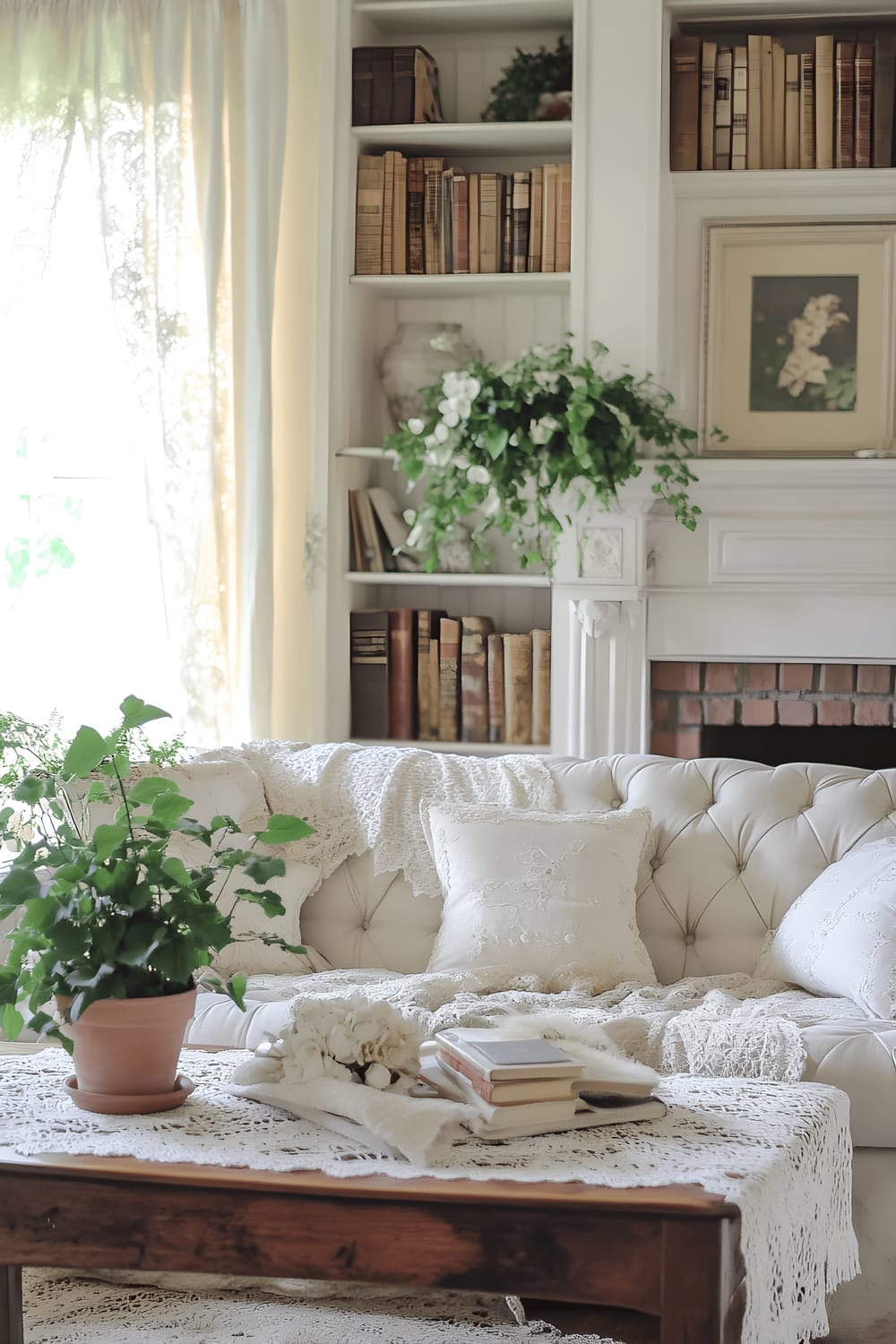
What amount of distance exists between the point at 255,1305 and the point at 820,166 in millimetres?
2968

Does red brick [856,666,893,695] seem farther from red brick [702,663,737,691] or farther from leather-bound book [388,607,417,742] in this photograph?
leather-bound book [388,607,417,742]

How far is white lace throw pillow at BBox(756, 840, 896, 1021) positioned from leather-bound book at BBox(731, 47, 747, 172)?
198 centimetres

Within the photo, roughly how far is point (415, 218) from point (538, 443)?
32.9 inches

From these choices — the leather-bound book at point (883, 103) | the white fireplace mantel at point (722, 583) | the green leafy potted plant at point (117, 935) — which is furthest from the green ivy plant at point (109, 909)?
the leather-bound book at point (883, 103)

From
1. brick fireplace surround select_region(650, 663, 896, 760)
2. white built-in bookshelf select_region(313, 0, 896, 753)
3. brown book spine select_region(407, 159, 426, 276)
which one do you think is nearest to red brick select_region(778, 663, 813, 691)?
brick fireplace surround select_region(650, 663, 896, 760)

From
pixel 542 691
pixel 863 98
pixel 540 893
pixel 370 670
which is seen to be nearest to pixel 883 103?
pixel 863 98

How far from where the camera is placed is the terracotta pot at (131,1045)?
5.18 ft

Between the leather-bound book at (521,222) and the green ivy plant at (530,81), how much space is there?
0.18 meters

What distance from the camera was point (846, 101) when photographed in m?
3.70

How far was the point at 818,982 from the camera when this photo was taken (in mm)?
2428

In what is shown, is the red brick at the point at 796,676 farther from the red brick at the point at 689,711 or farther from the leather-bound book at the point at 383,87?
the leather-bound book at the point at 383,87

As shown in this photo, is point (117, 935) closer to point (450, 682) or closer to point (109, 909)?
point (109, 909)

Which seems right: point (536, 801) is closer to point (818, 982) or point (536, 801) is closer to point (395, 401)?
point (818, 982)

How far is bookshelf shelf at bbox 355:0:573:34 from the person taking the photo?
12.4 feet
